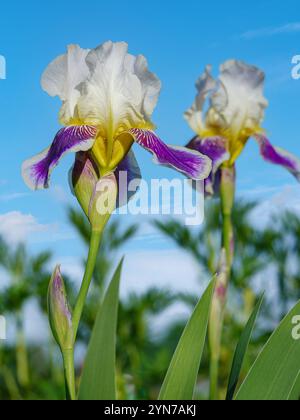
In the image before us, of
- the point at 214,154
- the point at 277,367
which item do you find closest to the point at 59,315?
the point at 277,367

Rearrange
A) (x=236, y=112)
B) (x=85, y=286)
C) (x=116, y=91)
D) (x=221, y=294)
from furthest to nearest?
(x=236, y=112) < (x=221, y=294) < (x=116, y=91) < (x=85, y=286)

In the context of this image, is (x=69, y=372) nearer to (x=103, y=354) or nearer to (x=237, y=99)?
(x=103, y=354)

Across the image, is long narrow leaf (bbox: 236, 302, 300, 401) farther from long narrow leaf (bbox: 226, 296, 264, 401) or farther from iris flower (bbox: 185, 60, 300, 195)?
iris flower (bbox: 185, 60, 300, 195)

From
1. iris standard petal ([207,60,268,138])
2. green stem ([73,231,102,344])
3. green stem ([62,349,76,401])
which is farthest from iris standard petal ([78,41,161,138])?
iris standard petal ([207,60,268,138])

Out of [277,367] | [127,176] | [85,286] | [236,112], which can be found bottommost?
[277,367]

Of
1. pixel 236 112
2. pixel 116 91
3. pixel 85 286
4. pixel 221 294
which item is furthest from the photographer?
pixel 236 112

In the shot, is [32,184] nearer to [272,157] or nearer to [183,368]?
[183,368]

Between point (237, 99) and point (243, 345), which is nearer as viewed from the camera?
point (243, 345)
